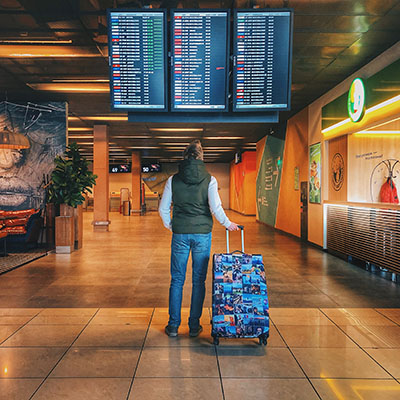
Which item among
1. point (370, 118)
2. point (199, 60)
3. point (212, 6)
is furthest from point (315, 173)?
point (199, 60)

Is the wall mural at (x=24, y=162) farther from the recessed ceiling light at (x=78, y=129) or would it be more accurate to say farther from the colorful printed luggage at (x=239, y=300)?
the colorful printed luggage at (x=239, y=300)

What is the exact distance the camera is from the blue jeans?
118 inches

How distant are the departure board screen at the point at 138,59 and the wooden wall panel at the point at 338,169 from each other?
14.6ft

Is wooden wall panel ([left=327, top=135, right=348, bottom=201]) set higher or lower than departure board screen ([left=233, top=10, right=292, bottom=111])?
lower

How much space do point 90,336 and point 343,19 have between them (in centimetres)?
443

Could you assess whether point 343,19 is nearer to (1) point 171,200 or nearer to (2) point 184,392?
(1) point 171,200

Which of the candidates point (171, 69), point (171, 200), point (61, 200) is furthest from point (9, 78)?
point (171, 200)

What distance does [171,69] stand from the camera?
3602 millimetres

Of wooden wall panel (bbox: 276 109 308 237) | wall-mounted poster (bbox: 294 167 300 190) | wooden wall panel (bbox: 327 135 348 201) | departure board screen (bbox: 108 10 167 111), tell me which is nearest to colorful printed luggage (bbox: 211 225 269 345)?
departure board screen (bbox: 108 10 167 111)

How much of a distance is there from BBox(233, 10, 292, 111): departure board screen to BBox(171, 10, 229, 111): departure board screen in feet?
→ 0.42

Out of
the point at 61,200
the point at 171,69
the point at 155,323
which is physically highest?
the point at 171,69

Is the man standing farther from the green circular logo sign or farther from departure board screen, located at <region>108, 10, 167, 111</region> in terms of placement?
the green circular logo sign

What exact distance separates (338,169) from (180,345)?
539cm

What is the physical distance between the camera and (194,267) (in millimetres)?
3043
